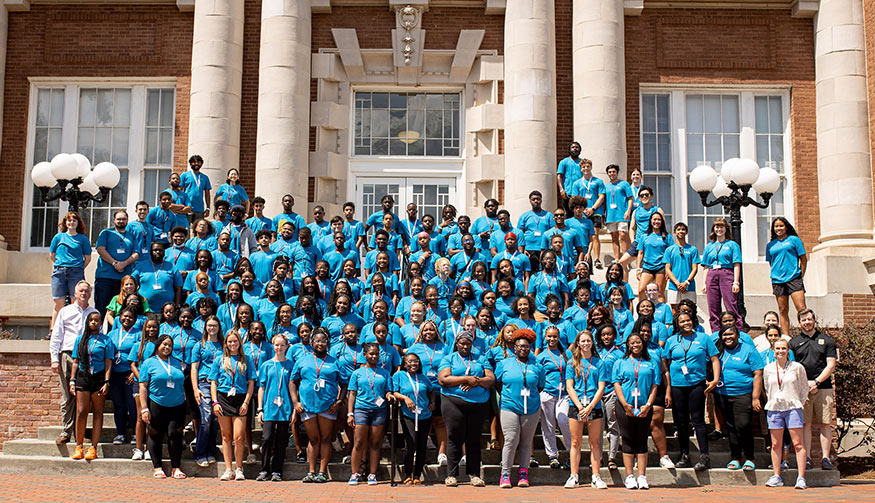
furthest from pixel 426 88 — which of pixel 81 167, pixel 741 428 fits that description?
pixel 741 428

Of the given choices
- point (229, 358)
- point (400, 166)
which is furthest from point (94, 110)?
point (229, 358)

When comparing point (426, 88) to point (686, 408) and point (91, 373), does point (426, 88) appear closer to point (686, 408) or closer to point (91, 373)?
point (91, 373)

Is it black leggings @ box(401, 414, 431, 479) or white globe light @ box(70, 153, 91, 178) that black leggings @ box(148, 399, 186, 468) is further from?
white globe light @ box(70, 153, 91, 178)

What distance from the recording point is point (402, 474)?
36.3ft

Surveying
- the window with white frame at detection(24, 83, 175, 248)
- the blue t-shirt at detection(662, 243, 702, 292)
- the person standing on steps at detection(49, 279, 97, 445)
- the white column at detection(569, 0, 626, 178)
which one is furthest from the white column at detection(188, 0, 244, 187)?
the blue t-shirt at detection(662, 243, 702, 292)

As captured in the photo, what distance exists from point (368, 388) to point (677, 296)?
5.45 meters

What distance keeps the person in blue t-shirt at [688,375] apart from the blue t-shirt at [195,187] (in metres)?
8.27

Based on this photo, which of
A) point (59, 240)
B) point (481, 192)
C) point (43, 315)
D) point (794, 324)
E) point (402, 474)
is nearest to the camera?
point (402, 474)

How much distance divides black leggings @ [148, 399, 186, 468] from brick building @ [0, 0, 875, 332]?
875 cm

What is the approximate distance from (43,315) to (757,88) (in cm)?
1451

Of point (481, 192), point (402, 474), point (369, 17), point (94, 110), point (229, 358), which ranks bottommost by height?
point (402, 474)

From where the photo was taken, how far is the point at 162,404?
1116cm

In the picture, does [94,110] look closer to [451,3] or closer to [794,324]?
[451,3]

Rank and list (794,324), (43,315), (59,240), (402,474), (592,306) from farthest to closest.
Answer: (43,315) → (794,324) → (59,240) → (592,306) → (402,474)
